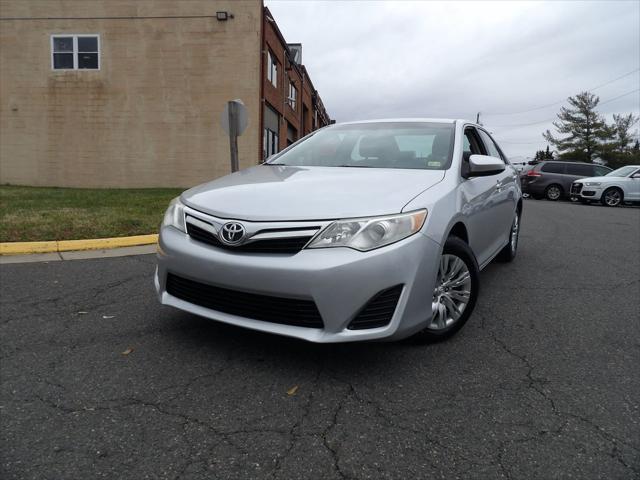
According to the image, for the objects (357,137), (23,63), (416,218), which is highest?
(23,63)

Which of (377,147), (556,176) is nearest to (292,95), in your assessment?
(556,176)

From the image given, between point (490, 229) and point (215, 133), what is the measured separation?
1493 cm

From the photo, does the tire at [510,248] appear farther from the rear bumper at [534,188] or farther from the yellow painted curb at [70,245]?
the rear bumper at [534,188]

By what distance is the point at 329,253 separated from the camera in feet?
7.39

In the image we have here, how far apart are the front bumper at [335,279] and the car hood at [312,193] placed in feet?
0.69

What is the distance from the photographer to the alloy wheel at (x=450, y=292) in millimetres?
2734

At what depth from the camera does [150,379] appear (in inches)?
95.0

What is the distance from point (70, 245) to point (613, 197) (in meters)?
16.9

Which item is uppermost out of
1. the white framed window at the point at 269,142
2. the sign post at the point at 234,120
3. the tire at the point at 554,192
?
the white framed window at the point at 269,142

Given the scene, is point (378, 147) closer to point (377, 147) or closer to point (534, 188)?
point (377, 147)

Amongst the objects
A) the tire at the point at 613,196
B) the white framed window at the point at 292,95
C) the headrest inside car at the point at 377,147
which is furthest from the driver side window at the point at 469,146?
the white framed window at the point at 292,95

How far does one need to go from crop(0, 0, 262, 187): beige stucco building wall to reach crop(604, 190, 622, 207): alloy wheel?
1267 centimetres

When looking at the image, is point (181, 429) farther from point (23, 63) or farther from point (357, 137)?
point (23, 63)

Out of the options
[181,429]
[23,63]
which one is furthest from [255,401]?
[23,63]
